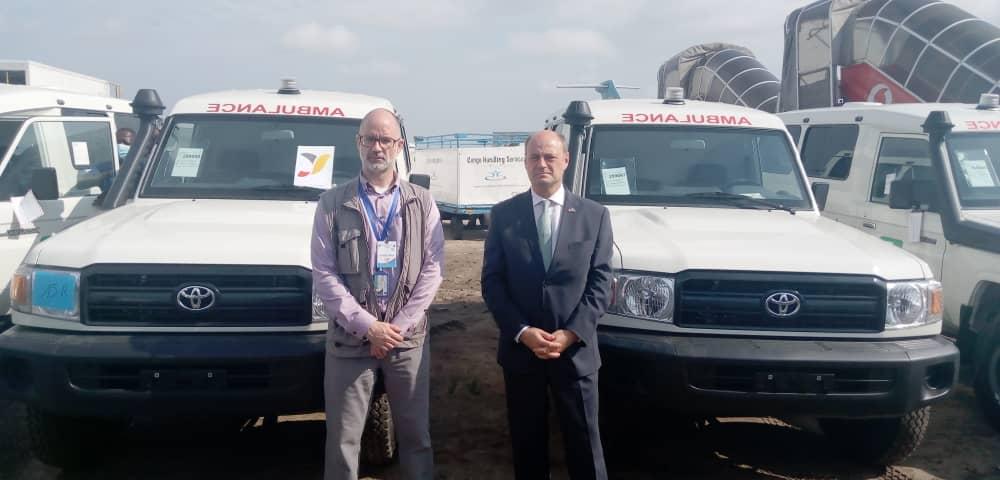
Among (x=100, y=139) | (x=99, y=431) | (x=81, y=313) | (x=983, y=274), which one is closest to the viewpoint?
(x=81, y=313)

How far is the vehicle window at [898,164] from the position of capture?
588 centimetres

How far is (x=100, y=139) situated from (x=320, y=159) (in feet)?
8.28

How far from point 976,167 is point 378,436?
175 inches

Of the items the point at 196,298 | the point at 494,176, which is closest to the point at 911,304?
the point at 196,298

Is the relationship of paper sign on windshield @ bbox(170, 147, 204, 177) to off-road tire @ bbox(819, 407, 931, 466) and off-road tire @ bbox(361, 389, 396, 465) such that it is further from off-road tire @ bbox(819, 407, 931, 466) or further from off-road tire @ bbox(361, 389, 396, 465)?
off-road tire @ bbox(819, 407, 931, 466)

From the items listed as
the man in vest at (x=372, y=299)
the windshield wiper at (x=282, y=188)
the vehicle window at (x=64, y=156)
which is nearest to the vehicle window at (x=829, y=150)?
the windshield wiper at (x=282, y=188)

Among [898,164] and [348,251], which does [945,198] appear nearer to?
[898,164]

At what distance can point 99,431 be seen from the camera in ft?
14.0

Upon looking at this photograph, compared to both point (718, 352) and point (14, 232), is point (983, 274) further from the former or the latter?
point (14, 232)

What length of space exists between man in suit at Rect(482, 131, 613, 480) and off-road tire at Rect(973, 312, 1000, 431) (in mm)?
3124

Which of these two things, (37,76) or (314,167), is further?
(37,76)

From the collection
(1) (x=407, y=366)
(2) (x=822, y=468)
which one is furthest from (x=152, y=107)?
(2) (x=822, y=468)

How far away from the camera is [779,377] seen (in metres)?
3.64

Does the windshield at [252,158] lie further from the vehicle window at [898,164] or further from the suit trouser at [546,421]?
the vehicle window at [898,164]
